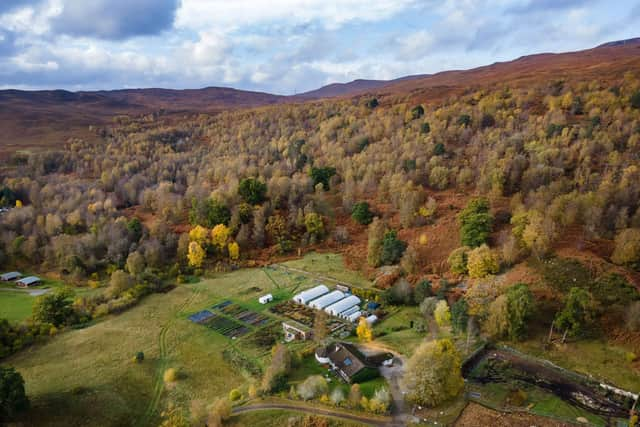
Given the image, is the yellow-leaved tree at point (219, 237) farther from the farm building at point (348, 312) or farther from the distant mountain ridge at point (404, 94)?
the distant mountain ridge at point (404, 94)

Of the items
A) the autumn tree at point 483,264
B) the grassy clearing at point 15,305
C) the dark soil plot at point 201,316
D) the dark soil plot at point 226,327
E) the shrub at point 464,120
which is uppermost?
the shrub at point 464,120

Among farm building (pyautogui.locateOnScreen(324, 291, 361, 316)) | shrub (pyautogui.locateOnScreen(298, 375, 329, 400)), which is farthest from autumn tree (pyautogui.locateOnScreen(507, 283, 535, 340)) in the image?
shrub (pyautogui.locateOnScreen(298, 375, 329, 400))

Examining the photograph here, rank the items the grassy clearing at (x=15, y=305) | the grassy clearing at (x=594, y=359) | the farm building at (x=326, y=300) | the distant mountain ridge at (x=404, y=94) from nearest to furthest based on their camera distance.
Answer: the grassy clearing at (x=594, y=359), the farm building at (x=326, y=300), the grassy clearing at (x=15, y=305), the distant mountain ridge at (x=404, y=94)

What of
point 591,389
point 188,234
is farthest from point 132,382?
point 591,389

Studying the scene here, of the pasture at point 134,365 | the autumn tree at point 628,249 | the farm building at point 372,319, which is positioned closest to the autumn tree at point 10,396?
the pasture at point 134,365

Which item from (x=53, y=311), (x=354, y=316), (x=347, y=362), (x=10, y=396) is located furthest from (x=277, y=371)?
(x=53, y=311)

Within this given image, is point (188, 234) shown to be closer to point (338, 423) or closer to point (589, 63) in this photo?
point (338, 423)
